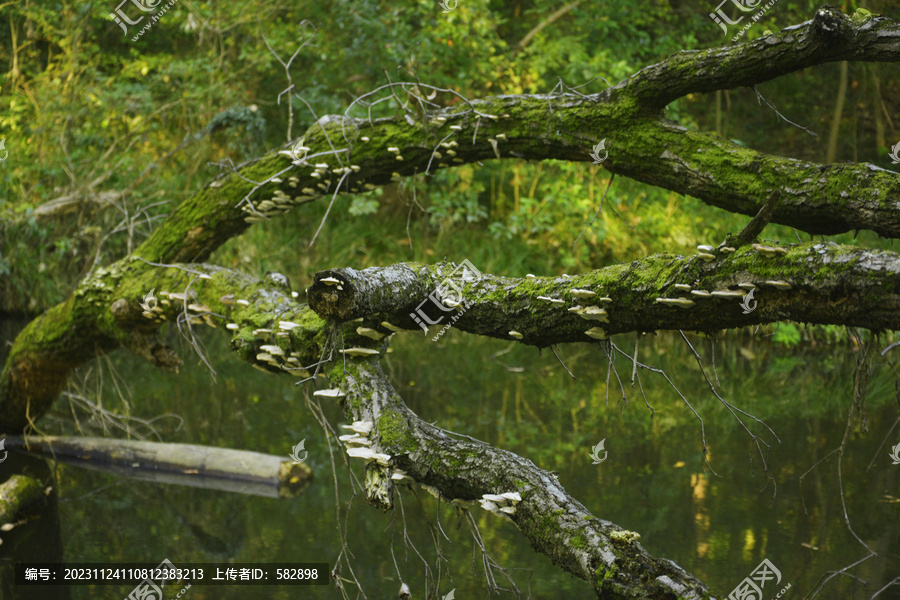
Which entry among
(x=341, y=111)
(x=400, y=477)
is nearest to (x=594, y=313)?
(x=400, y=477)

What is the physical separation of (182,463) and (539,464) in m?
2.23

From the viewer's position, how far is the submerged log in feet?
14.3

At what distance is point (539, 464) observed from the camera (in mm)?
4504

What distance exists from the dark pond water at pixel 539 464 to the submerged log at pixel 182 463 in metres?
0.11

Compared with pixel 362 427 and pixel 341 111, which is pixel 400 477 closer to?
pixel 362 427

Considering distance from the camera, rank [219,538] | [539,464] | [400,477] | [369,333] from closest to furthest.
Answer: [400,477]
[369,333]
[219,538]
[539,464]

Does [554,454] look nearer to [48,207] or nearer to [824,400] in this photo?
[824,400]

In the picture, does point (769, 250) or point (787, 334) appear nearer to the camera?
point (769, 250)

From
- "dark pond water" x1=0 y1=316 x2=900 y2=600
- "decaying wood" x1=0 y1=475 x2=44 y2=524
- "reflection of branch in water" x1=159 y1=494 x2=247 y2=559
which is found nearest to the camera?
"dark pond water" x1=0 y1=316 x2=900 y2=600

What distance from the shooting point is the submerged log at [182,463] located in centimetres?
437

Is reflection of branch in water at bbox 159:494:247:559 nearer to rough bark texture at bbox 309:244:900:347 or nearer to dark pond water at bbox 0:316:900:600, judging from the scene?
dark pond water at bbox 0:316:900:600

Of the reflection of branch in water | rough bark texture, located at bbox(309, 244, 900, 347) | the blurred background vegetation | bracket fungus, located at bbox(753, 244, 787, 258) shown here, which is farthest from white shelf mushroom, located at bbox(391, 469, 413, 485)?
the blurred background vegetation

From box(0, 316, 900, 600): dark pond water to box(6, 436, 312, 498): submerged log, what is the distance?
0.11m

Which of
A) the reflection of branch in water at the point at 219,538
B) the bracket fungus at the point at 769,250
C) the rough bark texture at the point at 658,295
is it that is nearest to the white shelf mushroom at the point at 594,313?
the rough bark texture at the point at 658,295
